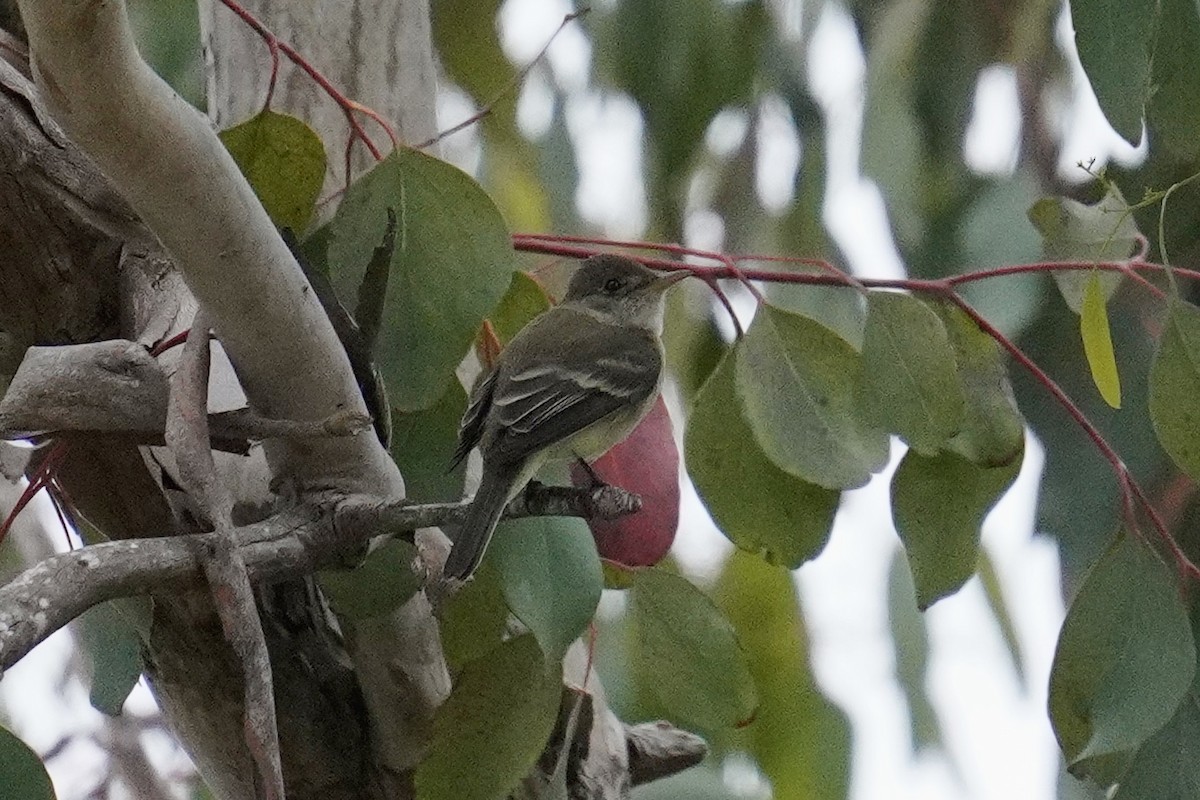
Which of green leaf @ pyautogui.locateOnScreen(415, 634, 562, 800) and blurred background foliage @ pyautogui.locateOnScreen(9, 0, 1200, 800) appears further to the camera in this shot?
blurred background foliage @ pyautogui.locateOnScreen(9, 0, 1200, 800)

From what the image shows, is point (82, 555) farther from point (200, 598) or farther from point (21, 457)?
point (21, 457)

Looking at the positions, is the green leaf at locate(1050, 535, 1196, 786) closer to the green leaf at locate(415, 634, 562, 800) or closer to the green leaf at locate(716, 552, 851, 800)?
the green leaf at locate(415, 634, 562, 800)

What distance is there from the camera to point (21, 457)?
3.78ft

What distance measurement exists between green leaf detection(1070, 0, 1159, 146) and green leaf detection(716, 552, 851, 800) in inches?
37.4

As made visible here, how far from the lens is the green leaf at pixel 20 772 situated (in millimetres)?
794

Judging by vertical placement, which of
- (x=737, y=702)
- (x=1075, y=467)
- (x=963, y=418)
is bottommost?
(x=1075, y=467)

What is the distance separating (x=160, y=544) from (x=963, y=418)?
507 mm

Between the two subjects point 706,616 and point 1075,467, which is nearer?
point 706,616

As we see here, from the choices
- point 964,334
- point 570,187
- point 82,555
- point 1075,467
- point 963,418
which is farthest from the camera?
point 570,187

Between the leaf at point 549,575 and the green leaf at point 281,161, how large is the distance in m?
0.26

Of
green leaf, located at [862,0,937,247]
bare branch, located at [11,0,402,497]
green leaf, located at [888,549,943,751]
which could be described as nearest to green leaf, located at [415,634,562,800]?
bare branch, located at [11,0,402,497]

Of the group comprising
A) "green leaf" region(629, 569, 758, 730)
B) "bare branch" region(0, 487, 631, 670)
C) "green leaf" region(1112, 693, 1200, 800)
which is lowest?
"green leaf" region(1112, 693, 1200, 800)

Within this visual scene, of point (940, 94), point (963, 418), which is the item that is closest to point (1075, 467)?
point (940, 94)

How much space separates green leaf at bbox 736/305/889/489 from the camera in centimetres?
101
